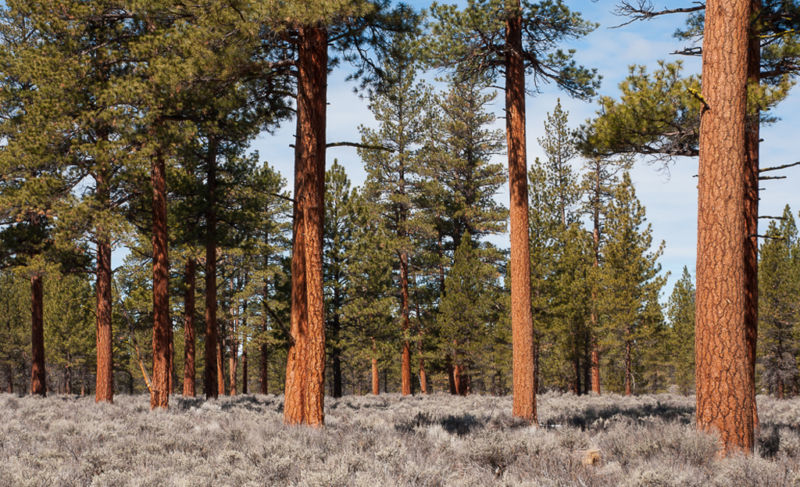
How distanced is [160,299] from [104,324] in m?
3.08

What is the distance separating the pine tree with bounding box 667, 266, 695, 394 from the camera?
41812 millimetres

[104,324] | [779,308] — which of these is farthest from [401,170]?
[779,308]

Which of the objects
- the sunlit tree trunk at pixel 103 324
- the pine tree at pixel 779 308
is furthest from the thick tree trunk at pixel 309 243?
the pine tree at pixel 779 308

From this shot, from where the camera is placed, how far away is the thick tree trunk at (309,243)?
25.9 feet

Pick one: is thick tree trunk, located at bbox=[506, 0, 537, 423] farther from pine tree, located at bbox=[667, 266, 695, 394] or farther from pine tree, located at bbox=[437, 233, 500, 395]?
pine tree, located at bbox=[667, 266, 695, 394]

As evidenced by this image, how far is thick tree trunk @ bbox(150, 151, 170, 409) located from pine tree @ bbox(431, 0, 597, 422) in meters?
7.06

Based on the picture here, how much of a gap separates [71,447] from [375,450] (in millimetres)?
3771

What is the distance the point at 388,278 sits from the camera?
2320 cm

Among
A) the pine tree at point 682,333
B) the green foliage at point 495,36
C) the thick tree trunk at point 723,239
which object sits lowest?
the pine tree at point 682,333

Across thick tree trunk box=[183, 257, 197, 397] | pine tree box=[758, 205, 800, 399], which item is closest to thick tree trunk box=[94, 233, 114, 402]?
thick tree trunk box=[183, 257, 197, 397]

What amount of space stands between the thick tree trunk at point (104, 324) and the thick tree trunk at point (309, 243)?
819 cm

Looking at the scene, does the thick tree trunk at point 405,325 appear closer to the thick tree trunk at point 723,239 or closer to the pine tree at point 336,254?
the pine tree at point 336,254

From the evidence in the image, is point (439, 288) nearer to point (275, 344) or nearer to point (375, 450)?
point (275, 344)

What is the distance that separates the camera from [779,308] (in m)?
30.3
